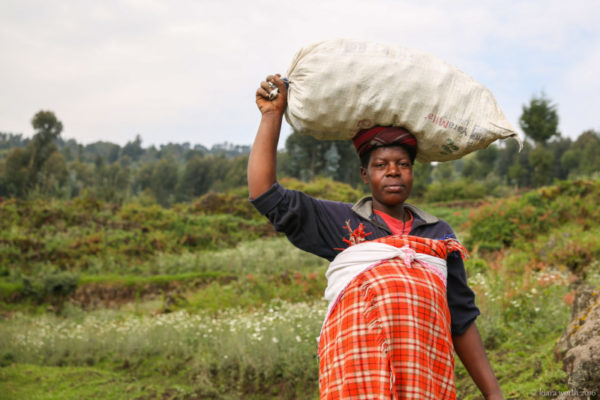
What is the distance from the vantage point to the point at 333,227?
1782mm

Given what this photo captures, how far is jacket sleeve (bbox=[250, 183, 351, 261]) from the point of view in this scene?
169 cm

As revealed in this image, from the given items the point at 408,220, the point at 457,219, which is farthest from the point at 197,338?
the point at 457,219

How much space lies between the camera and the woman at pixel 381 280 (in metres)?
1.40

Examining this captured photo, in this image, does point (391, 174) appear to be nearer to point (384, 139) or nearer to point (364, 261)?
point (384, 139)

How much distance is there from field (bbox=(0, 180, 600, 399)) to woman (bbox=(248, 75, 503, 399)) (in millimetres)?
1807

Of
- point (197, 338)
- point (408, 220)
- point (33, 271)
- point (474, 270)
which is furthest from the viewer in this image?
point (33, 271)

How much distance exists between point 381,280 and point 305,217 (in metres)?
0.42

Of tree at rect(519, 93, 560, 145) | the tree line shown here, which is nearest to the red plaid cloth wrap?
the tree line

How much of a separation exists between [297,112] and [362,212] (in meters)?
0.46

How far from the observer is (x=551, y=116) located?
24.6 meters

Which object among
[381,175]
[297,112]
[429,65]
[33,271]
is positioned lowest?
[33,271]

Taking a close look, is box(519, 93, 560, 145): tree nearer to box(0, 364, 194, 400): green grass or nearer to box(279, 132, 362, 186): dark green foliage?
box(279, 132, 362, 186): dark green foliage

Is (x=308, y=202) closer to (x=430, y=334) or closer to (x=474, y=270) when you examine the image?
(x=430, y=334)

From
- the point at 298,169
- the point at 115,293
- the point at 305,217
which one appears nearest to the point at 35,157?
the point at 298,169
